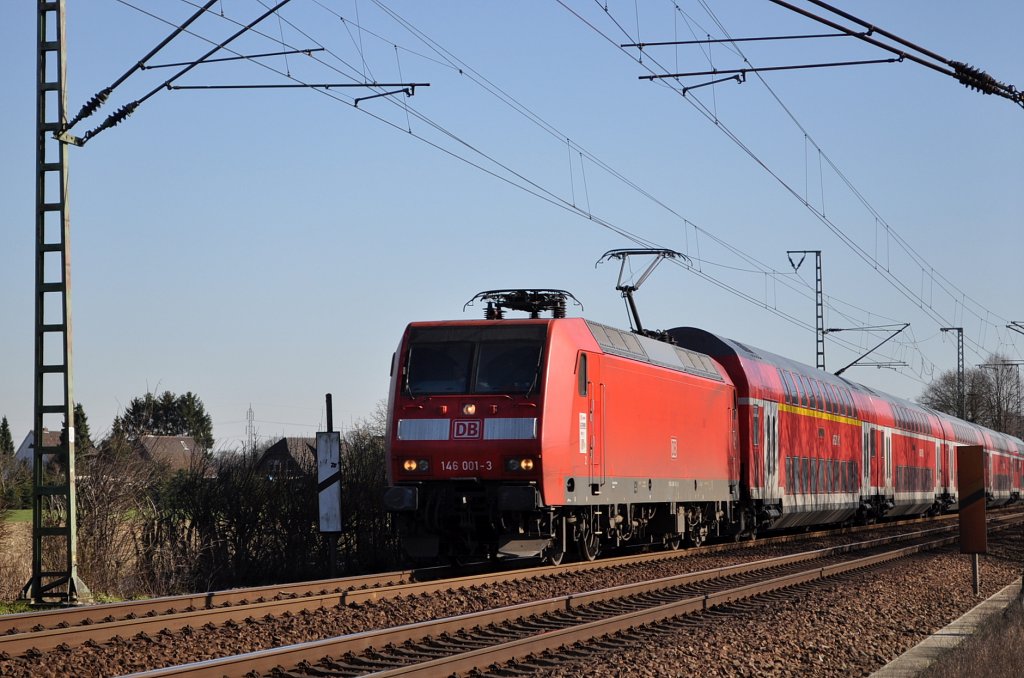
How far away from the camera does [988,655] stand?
10125 mm

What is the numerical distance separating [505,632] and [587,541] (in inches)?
288

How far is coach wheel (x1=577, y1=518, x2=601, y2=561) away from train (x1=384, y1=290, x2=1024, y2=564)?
0.03m

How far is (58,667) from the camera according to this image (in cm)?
919

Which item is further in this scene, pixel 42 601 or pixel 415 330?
pixel 415 330

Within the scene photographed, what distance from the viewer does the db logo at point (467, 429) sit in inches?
664

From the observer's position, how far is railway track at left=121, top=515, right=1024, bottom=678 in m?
9.54

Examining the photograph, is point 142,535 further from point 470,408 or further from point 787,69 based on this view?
point 787,69

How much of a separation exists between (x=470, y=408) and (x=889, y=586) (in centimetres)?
610

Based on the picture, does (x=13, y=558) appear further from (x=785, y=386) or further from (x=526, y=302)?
(x=785, y=386)

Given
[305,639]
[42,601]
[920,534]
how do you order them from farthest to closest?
1. [920,534]
2. [42,601]
3. [305,639]

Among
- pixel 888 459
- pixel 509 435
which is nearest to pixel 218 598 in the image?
pixel 509 435

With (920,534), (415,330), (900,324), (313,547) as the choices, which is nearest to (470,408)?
(415,330)

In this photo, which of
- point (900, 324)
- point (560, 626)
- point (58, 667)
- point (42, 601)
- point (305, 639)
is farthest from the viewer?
point (900, 324)

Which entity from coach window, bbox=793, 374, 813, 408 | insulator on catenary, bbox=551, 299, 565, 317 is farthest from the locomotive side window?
coach window, bbox=793, 374, 813, 408
